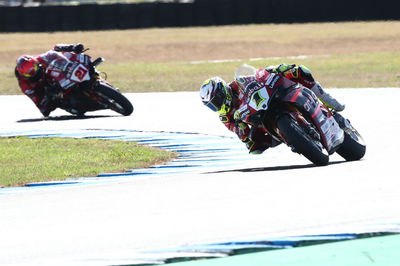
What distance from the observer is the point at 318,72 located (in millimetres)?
27109

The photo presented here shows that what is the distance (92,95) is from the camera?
1758 centimetres

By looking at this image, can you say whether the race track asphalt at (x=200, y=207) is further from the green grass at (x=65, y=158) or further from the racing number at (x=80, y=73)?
the racing number at (x=80, y=73)

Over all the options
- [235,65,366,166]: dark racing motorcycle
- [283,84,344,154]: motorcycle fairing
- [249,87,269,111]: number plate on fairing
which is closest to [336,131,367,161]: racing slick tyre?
[235,65,366,166]: dark racing motorcycle

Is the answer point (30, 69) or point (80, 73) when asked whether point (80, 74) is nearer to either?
point (80, 73)

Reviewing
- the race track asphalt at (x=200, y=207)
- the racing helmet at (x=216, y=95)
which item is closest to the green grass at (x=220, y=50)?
the racing helmet at (x=216, y=95)

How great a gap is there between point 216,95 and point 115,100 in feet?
23.0

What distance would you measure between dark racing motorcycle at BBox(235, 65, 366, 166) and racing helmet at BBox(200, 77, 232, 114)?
169 millimetres

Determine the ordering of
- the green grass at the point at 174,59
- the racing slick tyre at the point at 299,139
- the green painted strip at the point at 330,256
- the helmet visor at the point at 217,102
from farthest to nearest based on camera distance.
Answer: the green grass at the point at 174,59 → the helmet visor at the point at 217,102 → the racing slick tyre at the point at 299,139 → the green painted strip at the point at 330,256

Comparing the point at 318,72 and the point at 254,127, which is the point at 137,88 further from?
the point at 254,127

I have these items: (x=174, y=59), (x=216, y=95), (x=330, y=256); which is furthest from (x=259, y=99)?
Answer: (x=174, y=59)

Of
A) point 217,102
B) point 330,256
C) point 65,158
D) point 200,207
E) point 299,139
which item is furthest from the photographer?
point 65,158

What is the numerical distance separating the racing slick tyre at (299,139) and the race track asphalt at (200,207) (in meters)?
0.14

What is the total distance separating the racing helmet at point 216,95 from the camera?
10.5 metres

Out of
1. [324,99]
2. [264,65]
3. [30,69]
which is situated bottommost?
[264,65]
